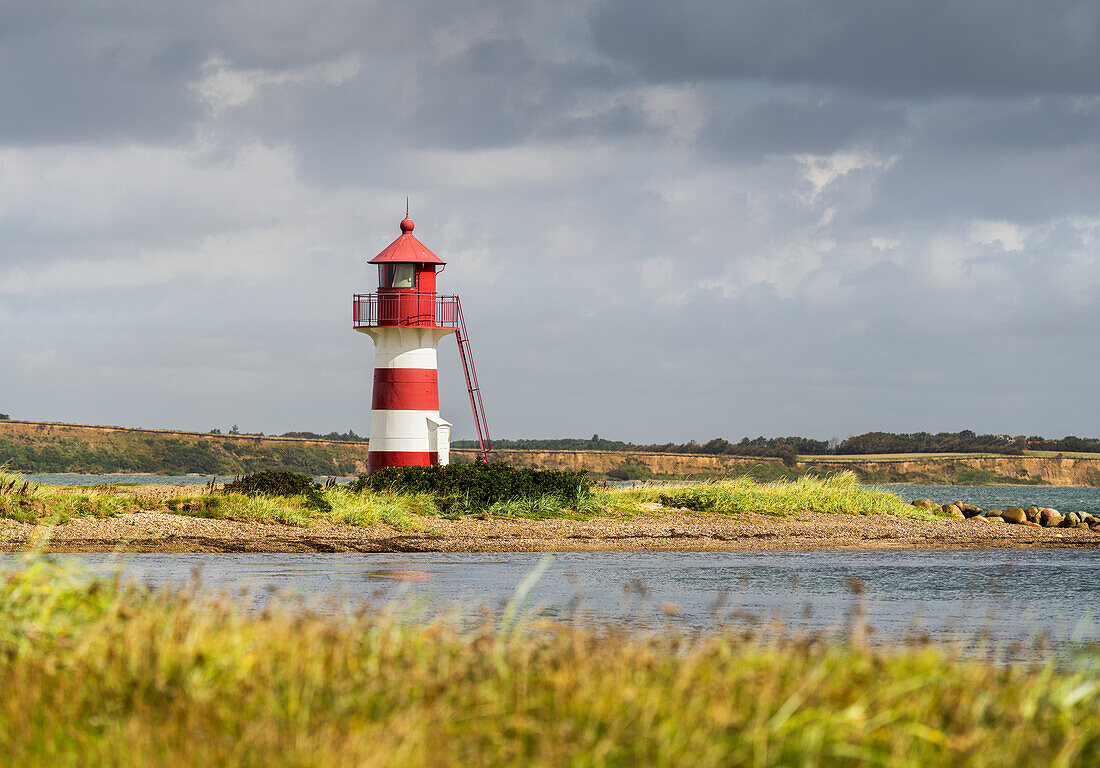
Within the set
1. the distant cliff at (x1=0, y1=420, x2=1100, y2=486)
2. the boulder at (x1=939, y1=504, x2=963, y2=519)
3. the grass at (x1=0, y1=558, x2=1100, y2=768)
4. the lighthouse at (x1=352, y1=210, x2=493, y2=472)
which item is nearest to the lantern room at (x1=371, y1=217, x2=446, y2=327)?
the lighthouse at (x1=352, y1=210, x2=493, y2=472)

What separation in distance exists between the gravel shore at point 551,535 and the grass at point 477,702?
12.8 meters

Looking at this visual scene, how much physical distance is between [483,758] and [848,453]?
93413 millimetres

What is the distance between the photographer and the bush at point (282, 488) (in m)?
26.7

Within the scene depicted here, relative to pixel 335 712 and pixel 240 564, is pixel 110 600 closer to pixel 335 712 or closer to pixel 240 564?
pixel 335 712

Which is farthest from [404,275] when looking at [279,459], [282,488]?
[279,459]

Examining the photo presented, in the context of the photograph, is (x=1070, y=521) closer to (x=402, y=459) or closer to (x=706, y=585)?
(x=402, y=459)

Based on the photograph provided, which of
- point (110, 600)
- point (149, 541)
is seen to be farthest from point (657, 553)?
point (110, 600)

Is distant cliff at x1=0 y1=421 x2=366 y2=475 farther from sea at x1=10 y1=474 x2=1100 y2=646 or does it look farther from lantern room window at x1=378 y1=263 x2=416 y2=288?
sea at x1=10 y1=474 x2=1100 y2=646

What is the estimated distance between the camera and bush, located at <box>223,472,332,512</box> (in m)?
26.7

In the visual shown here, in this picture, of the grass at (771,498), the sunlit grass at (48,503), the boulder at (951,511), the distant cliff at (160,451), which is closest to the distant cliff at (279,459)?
the distant cliff at (160,451)

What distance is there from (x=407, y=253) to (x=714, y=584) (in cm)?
1621

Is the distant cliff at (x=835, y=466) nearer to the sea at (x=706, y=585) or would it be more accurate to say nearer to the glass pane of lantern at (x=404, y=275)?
the glass pane of lantern at (x=404, y=275)

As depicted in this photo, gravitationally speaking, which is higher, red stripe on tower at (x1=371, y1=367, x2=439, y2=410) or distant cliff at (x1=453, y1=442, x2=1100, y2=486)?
red stripe on tower at (x1=371, y1=367, x2=439, y2=410)

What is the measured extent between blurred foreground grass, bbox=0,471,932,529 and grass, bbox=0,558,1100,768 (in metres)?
13.8
